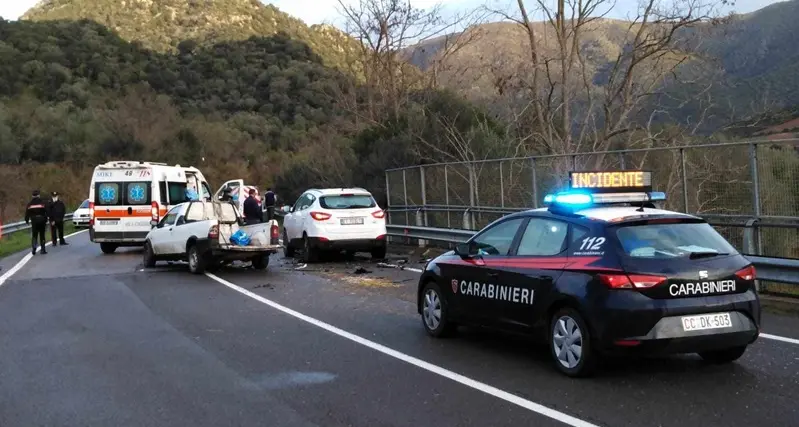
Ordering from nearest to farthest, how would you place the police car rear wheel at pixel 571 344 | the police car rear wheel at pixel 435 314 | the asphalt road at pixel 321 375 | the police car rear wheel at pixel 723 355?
the asphalt road at pixel 321 375
the police car rear wheel at pixel 571 344
the police car rear wheel at pixel 723 355
the police car rear wheel at pixel 435 314

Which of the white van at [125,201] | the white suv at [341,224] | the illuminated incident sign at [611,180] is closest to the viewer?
the illuminated incident sign at [611,180]

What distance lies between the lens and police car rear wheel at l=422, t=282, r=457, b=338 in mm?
8227

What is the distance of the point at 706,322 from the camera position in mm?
6137

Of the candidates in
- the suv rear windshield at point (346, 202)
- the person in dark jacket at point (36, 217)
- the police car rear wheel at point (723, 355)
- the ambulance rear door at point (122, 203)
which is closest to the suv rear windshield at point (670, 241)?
the police car rear wheel at point (723, 355)

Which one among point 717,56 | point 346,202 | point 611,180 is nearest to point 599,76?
point 717,56

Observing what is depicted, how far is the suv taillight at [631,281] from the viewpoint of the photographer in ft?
19.9

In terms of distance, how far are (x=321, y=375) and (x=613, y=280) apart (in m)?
2.62

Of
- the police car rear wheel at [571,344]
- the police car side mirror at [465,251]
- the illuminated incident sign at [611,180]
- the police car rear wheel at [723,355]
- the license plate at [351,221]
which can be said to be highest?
the illuminated incident sign at [611,180]

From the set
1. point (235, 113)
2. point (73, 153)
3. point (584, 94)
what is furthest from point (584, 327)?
point (235, 113)

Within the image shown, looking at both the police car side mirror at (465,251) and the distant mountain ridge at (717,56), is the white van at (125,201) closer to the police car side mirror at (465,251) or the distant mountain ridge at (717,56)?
the distant mountain ridge at (717,56)

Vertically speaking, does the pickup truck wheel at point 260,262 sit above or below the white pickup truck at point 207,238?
below

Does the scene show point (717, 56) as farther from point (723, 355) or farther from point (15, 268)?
point (15, 268)

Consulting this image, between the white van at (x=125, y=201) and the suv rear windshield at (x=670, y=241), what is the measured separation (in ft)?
54.0

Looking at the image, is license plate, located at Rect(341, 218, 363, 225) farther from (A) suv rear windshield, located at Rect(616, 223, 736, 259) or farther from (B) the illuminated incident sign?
(A) suv rear windshield, located at Rect(616, 223, 736, 259)
